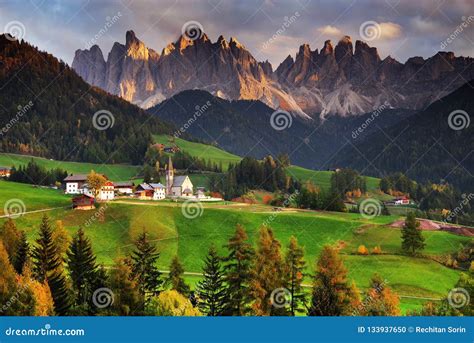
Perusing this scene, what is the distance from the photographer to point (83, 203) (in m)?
108

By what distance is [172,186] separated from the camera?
151m

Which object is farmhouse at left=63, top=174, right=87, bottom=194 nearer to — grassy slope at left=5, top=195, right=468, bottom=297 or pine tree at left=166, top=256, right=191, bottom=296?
grassy slope at left=5, top=195, right=468, bottom=297

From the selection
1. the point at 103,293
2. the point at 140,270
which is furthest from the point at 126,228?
the point at 103,293

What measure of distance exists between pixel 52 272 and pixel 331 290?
27.4 m

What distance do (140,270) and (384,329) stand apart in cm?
2743

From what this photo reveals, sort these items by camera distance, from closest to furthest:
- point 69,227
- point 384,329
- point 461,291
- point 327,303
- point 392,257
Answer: point 384,329, point 327,303, point 461,291, point 392,257, point 69,227

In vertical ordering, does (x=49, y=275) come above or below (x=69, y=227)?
below

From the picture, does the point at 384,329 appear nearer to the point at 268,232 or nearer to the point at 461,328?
the point at 461,328

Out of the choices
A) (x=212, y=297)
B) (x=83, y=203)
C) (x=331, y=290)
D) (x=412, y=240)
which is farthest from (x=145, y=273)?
(x=83, y=203)

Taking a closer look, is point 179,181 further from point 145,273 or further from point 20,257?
point 145,273

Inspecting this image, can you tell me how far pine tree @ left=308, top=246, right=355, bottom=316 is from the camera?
5172cm

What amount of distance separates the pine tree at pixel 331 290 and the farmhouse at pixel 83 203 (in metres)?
63.4

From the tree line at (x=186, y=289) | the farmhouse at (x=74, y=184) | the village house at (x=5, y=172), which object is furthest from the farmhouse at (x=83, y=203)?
the village house at (x=5, y=172)

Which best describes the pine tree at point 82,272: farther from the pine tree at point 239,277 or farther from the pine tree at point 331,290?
the pine tree at point 331,290
